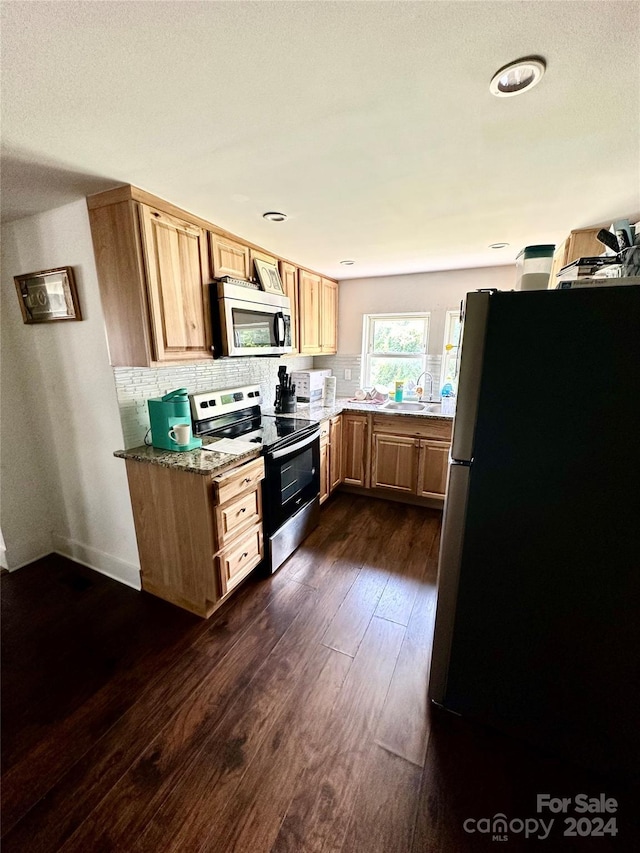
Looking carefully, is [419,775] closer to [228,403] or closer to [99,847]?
[99,847]

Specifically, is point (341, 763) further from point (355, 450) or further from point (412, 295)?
point (412, 295)

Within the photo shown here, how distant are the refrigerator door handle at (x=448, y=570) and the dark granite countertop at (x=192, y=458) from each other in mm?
1103

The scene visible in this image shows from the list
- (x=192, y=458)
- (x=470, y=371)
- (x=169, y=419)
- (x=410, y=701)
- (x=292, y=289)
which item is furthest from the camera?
(x=292, y=289)

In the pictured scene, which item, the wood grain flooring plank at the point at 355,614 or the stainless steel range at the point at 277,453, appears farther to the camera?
the stainless steel range at the point at 277,453

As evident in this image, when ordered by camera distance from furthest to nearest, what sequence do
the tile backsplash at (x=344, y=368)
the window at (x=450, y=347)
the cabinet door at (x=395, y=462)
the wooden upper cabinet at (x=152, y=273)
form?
1. the tile backsplash at (x=344, y=368)
2. the window at (x=450, y=347)
3. the cabinet door at (x=395, y=462)
4. the wooden upper cabinet at (x=152, y=273)

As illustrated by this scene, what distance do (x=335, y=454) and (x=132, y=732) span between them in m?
2.32

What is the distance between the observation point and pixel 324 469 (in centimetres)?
303

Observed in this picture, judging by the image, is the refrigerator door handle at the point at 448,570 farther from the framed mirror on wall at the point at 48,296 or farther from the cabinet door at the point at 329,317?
the cabinet door at the point at 329,317

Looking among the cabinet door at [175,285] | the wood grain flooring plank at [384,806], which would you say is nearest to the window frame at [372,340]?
the cabinet door at [175,285]

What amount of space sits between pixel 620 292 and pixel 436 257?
7.24 ft

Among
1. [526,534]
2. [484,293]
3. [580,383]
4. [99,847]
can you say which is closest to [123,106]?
[484,293]

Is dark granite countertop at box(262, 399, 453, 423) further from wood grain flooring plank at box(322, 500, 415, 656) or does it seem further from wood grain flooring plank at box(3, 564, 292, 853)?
wood grain flooring plank at box(3, 564, 292, 853)

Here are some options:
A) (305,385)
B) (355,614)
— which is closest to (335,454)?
(305,385)

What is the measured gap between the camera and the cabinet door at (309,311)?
3105mm
